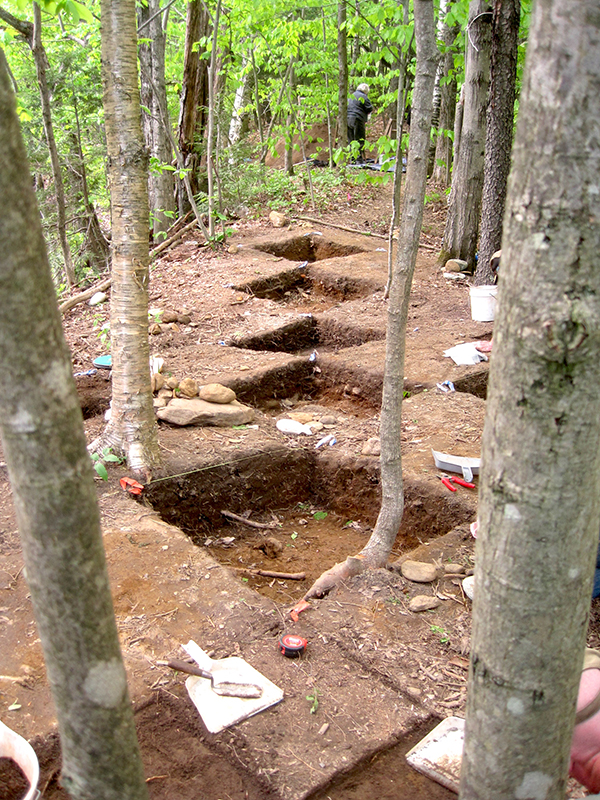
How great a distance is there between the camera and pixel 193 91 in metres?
8.98

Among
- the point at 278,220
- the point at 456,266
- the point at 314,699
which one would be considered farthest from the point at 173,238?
the point at 314,699

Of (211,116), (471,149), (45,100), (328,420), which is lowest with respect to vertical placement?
(328,420)

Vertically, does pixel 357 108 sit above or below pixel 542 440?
above

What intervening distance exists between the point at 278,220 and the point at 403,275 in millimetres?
7233

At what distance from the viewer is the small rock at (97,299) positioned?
284 inches

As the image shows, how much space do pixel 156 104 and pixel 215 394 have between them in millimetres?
5633

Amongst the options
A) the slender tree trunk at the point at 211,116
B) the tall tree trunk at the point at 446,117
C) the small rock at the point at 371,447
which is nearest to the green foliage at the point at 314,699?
the small rock at the point at 371,447

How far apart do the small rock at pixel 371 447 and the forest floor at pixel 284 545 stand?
0.06 feet

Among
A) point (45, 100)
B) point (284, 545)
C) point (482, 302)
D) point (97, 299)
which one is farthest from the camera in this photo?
point (97, 299)

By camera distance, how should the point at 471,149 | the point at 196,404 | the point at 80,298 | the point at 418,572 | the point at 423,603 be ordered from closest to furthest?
the point at 423,603
the point at 418,572
the point at 196,404
the point at 80,298
the point at 471,149

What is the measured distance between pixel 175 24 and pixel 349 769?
16437 mm

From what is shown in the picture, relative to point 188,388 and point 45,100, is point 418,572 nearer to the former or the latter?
point 188,388

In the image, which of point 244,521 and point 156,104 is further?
point 156,104

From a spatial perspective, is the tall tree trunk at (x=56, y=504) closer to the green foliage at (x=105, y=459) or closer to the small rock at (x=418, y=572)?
the small rock at (x=418, y=572)
